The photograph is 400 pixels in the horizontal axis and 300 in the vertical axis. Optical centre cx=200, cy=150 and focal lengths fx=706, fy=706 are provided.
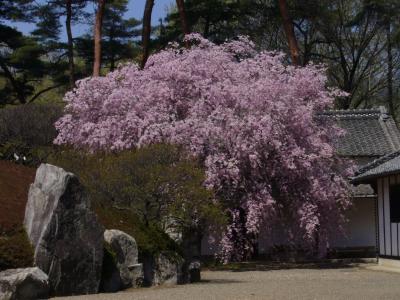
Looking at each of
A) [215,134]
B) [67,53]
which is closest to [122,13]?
[67,53]

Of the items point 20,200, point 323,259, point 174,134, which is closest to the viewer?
point 20,200

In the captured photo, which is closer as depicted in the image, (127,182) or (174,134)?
(127,182)

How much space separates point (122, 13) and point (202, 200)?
2289 centimetres

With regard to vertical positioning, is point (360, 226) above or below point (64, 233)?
above

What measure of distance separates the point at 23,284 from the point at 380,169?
480 inches

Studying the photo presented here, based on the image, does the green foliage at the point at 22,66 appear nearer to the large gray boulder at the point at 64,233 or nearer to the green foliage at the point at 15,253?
the large gray boulder at the point at 64,233

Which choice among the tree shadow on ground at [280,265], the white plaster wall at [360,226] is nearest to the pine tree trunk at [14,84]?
the tree shadow on ground at [280,265]

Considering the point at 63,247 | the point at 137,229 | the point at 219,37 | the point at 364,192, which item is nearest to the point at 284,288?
the point at 137,229

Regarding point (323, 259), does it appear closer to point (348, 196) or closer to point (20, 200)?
point (348, 196)

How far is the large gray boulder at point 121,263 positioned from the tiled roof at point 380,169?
796 centimetres

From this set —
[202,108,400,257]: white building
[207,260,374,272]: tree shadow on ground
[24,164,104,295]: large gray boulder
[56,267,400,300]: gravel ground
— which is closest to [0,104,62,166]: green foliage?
[202,108,400,257]: white building

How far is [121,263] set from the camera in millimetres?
13750

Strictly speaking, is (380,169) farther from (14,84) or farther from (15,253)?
(14,84)

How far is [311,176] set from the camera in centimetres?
2142
